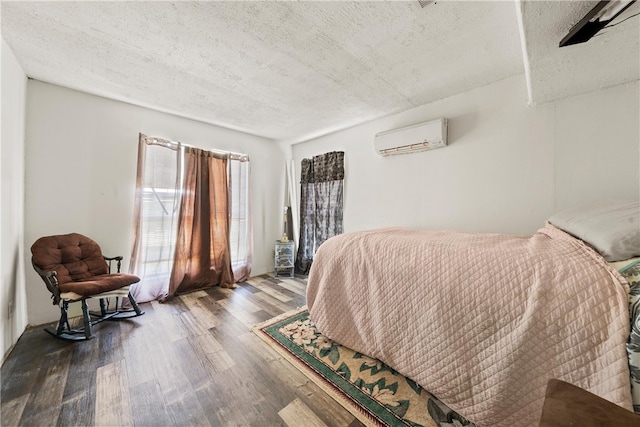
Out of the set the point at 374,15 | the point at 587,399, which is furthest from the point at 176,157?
the point at 587,399

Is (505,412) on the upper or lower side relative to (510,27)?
lower

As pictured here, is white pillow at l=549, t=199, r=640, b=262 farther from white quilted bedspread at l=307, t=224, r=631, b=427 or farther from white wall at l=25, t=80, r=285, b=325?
white wall at l=25, t=80, r=285, b=325

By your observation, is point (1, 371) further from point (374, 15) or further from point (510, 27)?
point (510, 27)

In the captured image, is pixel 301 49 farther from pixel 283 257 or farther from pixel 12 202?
pixel 283 257

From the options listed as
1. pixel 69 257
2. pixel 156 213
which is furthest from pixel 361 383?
pixel 156 213

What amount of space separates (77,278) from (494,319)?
10.7 feet

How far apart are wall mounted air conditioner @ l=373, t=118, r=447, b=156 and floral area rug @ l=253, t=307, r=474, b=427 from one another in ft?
7.05

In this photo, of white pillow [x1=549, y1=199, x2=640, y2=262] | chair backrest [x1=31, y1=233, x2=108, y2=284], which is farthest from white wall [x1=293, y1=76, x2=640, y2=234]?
chair backrest [x1=31, y1=233, x2=108, y2=284]

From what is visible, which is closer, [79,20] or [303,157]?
[79,20]

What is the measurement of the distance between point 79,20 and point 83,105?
52.0 inches

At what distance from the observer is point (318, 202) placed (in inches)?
145

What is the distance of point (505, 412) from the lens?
41.6 inches

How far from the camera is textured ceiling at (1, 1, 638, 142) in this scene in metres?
1.29

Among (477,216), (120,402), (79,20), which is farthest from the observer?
(477,216)
